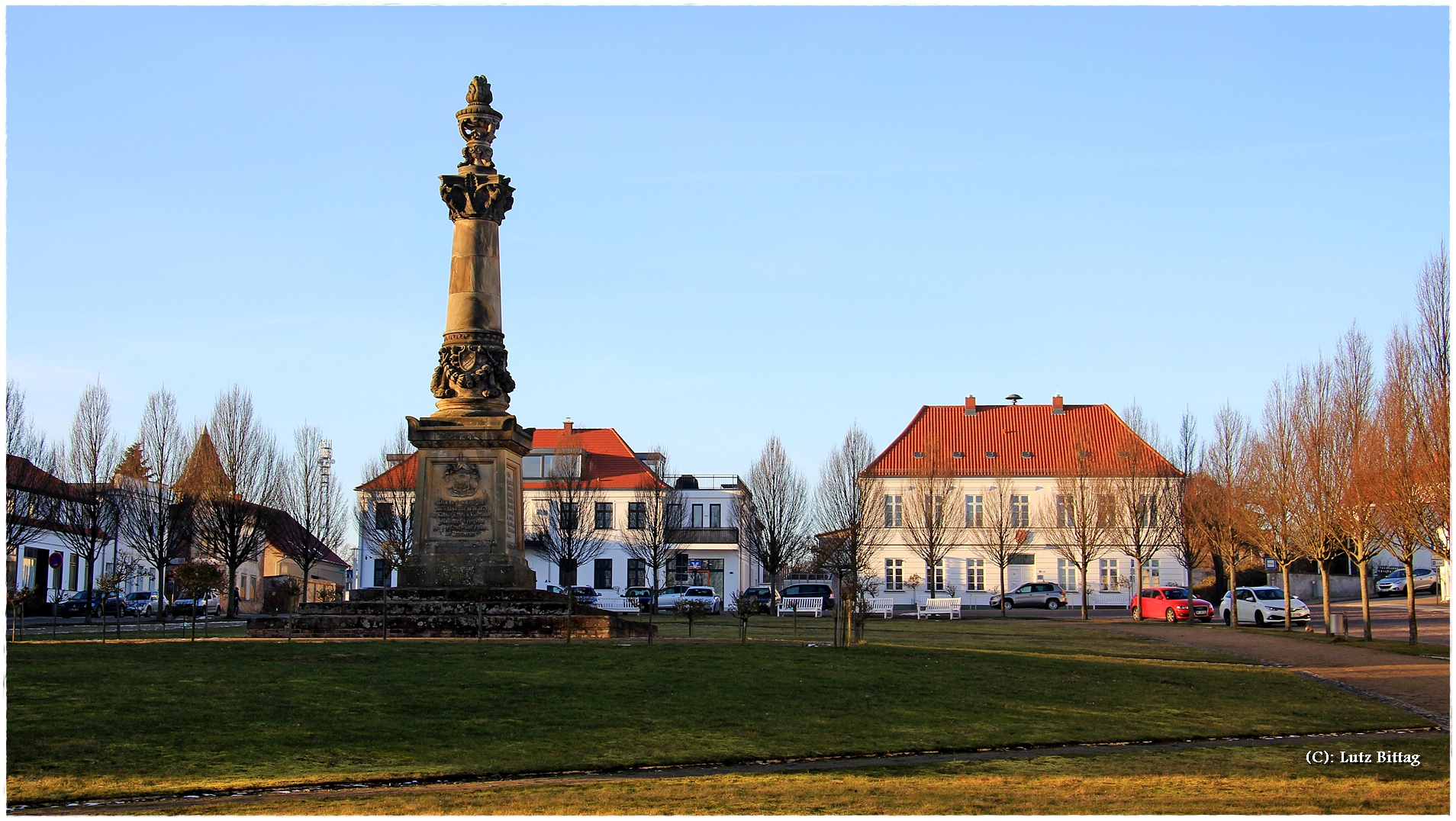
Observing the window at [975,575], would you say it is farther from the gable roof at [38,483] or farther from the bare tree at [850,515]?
the gable roof at [38,483]

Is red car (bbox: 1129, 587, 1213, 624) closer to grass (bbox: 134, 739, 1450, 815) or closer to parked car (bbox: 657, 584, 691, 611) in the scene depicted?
parked car (bbox: 657, 584, 691, 611)

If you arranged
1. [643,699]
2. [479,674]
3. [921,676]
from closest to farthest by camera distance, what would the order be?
[643,699] → [479,674] → [921,676]

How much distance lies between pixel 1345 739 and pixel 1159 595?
35703mm

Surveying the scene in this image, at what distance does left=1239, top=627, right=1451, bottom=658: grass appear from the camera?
30438 mm

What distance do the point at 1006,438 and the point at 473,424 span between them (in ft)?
193

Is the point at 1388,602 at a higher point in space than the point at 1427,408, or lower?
lower

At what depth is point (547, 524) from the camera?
7450 centimetres

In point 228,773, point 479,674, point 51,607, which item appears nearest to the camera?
point 228,773

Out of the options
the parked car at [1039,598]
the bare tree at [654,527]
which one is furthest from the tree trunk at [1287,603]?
the bare tree at [654,527]

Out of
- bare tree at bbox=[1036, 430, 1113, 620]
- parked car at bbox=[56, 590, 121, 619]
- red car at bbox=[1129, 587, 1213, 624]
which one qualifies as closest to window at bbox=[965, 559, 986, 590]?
bare tree at bbox=[1036, 430, 1113, 620]

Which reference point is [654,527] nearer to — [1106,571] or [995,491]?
[995,491]

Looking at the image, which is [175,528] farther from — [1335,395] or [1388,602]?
[1388,602]

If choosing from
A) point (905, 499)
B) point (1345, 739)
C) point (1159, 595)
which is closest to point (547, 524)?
point (905, 499)

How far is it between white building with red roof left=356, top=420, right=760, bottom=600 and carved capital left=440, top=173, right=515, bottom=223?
45.4 metres
